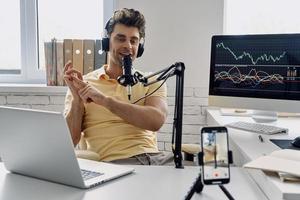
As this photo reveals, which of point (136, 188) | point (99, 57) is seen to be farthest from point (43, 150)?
point (99, 57)

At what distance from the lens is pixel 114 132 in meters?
1.90

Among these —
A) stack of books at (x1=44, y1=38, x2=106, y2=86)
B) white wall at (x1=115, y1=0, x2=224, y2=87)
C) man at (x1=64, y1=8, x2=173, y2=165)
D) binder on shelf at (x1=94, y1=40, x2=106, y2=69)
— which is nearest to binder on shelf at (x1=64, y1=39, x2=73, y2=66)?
stack of books at (x1=44, y1=38, x2=106, y2=86)

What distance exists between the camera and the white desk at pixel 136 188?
1114 millimetres

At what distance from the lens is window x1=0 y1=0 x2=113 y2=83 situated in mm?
2807

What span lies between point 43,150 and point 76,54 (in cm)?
151

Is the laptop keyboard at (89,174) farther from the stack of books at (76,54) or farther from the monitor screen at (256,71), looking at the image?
the stack of books at (76,54)

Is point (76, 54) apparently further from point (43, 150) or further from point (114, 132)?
point (43, 150)

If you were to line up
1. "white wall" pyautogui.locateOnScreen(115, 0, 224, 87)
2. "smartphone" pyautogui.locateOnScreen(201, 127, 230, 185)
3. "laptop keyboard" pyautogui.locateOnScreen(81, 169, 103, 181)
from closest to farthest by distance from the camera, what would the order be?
"smartphone" pyautogui.locateOnScreen(201, 127, 230, 185) → "laptop keyboard" pyautogui.locateOnScreen(81, 169, 103, 181) → "white wall" pyautogui.locateOnScreen(115, 0, 224, 87)

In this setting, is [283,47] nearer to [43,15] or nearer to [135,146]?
[135,146]

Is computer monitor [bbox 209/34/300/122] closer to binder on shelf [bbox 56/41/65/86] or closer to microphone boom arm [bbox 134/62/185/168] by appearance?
microphone boom arm [bbox 134/62/185/168]

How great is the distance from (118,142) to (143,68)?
87 centimetres

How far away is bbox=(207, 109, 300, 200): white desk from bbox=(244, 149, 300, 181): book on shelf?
0.02 meters

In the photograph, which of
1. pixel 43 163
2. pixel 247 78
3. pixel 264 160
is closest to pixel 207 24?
pixel 247 78

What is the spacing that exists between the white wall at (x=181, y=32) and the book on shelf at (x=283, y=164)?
54.5 inches
